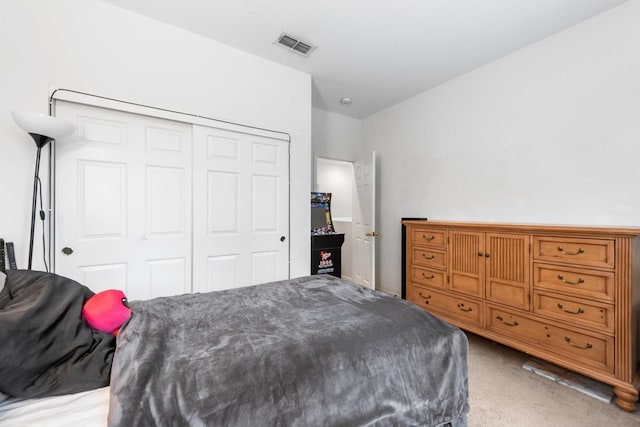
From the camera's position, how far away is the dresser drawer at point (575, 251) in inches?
70.7

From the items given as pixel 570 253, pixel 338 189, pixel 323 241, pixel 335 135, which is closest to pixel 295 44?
pixel 335 135

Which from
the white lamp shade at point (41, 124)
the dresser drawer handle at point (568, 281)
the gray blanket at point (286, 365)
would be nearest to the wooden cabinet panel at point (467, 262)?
the dresser drawer handle at point (568, 281)

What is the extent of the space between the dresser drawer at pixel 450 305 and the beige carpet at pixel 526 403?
0.39 metres

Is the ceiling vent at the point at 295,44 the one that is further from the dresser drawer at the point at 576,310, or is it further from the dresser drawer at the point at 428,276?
the dresser drawer at the point at 576,310

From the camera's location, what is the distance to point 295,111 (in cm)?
304

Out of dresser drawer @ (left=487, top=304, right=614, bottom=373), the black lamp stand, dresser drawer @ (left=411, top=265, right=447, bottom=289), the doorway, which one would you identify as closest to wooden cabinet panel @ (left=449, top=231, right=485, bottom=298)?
dresser drawer @ (left=411, top=265, right=447, bottom=289)

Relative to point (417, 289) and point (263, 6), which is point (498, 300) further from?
point (263, 6)

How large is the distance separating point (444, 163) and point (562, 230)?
1533mm

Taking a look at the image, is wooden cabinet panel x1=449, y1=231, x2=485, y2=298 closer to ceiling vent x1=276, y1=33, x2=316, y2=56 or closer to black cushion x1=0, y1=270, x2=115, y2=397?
ceiling vent x1=276, y1=33, x2=316, y2=56

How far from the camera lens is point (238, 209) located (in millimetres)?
2686

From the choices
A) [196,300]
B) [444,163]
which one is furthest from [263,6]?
[444,163]

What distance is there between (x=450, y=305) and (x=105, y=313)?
2.77m

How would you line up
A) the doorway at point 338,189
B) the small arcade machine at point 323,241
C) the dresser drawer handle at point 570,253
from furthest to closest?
1. the doorway at point 338,189
2. the small arcade machine at point 323,241
3. the dresser drawer handle at point 570,253

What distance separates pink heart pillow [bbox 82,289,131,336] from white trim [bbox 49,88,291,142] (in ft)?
5.30
